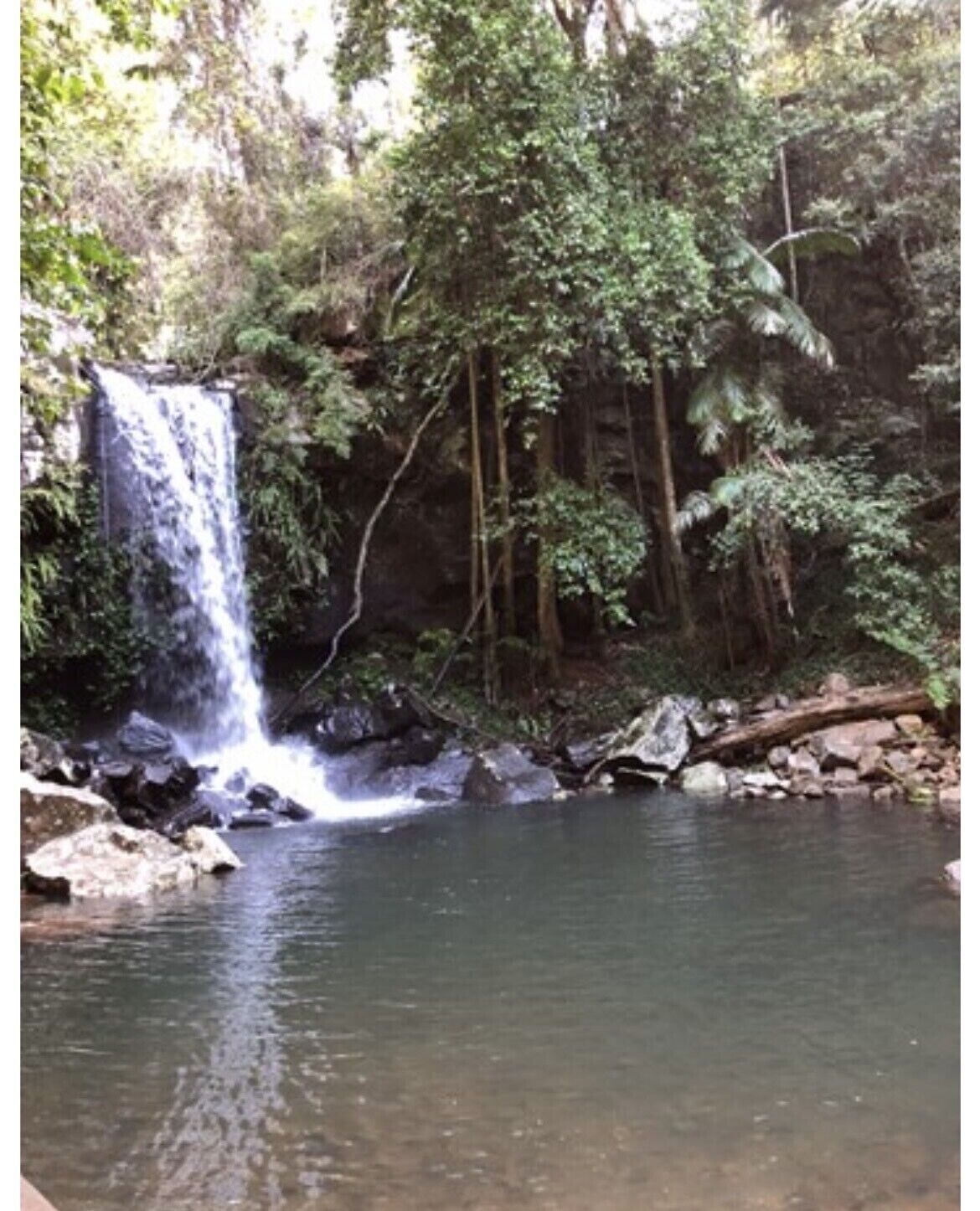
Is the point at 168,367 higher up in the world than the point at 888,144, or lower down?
lower down

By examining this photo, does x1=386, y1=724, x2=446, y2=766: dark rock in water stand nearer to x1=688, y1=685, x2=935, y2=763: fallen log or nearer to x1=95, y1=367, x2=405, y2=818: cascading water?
x1=95, y1=367, x2=405, y2=818: cascading water

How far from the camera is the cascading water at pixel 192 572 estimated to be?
1088 centimetres

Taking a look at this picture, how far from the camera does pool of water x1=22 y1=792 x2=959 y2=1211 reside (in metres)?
2.65

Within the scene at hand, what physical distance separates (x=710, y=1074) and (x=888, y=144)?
1091cm

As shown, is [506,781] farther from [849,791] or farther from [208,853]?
[208,853]

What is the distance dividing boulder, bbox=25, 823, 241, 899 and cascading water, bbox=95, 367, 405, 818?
11.9 ft

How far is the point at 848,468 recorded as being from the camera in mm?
10734

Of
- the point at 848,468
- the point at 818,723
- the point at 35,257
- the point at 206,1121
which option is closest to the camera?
the point at 206,1121

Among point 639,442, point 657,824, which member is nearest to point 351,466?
point 639,442

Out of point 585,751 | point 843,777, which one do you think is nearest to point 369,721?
point 585,751

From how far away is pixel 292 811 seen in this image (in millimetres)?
9094

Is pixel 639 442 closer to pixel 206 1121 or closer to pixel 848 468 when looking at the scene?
pixel 848 468

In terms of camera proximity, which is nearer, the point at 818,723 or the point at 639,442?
the point at 818,723

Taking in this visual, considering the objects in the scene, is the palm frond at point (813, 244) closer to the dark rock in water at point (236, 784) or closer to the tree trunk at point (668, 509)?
the tree trunk at point (668, 509)
